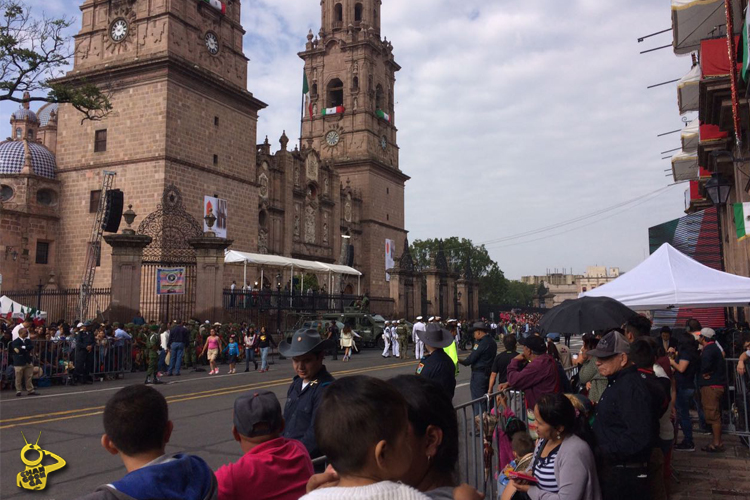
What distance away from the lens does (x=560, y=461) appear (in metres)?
3.64

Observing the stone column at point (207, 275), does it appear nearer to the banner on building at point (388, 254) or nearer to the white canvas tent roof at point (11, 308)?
the white canvas tent roof at point (11, 308)

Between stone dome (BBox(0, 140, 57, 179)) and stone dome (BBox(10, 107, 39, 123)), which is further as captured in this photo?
stone dome (BBox(10, 107, 39, 123))

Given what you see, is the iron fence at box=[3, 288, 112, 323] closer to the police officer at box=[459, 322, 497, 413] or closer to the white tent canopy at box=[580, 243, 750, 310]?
the police officer at box=[459, 322, 497, 413]

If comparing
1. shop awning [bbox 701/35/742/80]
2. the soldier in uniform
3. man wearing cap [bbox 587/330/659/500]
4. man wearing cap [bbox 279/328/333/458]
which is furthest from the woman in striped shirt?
the soldier in uniform

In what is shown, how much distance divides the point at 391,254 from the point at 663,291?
44519 millimetres

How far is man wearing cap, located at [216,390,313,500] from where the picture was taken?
9.91ft

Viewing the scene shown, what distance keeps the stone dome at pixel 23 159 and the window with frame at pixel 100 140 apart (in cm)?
292

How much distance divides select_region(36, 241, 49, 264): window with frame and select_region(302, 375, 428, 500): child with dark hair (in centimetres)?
3394

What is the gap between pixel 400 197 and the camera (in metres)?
56.9

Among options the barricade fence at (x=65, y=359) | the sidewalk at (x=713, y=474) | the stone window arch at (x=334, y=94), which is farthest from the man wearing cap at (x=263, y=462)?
the stone window arch at (x=334, y=94)

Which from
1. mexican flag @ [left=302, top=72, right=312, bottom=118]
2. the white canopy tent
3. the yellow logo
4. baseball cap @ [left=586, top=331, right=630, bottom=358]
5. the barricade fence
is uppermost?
mexican flag @ [left=302, top=72, right=312, bottom=118]

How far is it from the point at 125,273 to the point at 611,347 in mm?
19697

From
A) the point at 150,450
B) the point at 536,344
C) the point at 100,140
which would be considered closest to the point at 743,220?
the point at 536,344

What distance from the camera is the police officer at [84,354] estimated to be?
15.9 m
